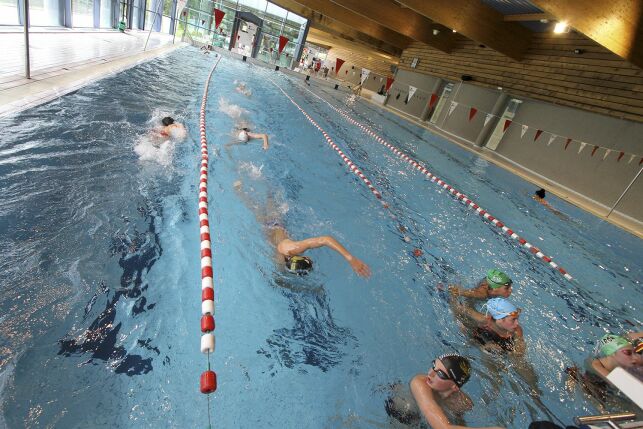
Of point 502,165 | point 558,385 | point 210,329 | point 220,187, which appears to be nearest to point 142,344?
point 210,329

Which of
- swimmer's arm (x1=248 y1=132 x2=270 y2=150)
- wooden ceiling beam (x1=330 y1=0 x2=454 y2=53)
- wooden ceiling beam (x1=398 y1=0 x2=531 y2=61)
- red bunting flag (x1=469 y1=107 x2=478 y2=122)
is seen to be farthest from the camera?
red bunting flag (x1=469 y1=107 x2=478 y2=122)

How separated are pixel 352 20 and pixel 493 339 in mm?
18968

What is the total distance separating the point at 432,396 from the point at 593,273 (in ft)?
16.8

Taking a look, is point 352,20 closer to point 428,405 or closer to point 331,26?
point 331,26

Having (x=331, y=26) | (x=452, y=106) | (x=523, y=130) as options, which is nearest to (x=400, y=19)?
(x=452, y=106)

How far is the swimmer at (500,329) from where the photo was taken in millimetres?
3367

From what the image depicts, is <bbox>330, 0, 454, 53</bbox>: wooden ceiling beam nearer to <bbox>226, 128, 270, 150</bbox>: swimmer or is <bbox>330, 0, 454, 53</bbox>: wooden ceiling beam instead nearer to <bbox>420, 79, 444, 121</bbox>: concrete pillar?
<bbox>420, 79, 444, 121</bbox>: concrete pillar

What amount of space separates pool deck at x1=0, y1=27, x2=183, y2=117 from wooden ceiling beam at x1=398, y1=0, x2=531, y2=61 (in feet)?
27.6

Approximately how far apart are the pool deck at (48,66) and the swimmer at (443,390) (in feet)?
19.0

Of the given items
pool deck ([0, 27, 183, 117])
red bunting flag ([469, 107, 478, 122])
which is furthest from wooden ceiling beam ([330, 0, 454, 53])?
pool deck ([0, 27, 183, 117])

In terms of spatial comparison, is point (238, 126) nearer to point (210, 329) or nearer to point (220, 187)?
point (220, 187)

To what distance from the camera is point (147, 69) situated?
11570 millimetres

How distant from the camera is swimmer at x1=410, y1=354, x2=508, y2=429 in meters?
2.40

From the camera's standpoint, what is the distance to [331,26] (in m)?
24.6
